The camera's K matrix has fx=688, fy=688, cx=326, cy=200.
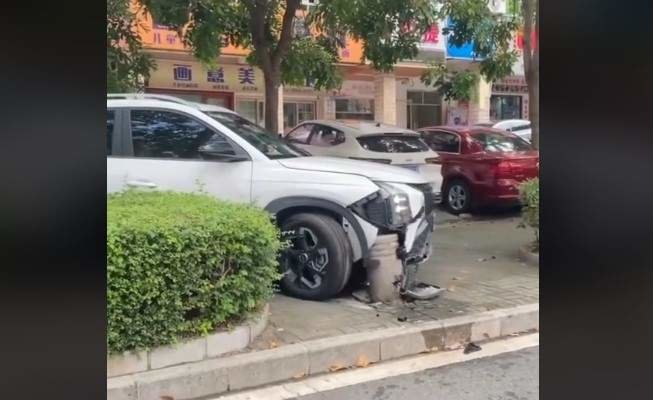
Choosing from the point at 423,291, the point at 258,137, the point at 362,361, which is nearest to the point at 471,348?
the point at 362,361

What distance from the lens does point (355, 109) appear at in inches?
771

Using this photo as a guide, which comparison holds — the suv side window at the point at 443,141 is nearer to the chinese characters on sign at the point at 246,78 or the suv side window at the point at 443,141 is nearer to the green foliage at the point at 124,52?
the green foliage at the point at 124,52

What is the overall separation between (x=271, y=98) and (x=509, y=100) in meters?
15.8

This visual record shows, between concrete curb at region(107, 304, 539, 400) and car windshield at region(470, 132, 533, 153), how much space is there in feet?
18.2

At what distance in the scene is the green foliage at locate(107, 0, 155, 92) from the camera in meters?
8.12

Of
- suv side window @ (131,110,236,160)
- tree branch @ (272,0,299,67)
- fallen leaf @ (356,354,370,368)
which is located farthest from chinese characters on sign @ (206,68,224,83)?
fallen leaf @ (356,354,370,368)

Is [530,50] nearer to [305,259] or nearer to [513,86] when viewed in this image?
[305,259]

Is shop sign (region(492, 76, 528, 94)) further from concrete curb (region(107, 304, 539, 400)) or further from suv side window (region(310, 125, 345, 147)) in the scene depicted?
concrete curb (region(107, 304, 539, 400))

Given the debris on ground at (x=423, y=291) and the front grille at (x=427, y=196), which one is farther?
the front grille at (x=427, y=196)

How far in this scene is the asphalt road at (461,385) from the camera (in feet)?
13.8

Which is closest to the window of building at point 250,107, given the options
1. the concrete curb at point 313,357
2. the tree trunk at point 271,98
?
the tree trunk at point 271,98

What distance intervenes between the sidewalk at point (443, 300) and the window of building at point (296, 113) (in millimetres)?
10097

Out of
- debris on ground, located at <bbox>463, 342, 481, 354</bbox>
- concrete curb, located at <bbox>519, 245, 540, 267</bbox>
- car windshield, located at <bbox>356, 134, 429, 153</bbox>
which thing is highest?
car windshield, located at <bbox>356, 134, 429, 153</bbox>
